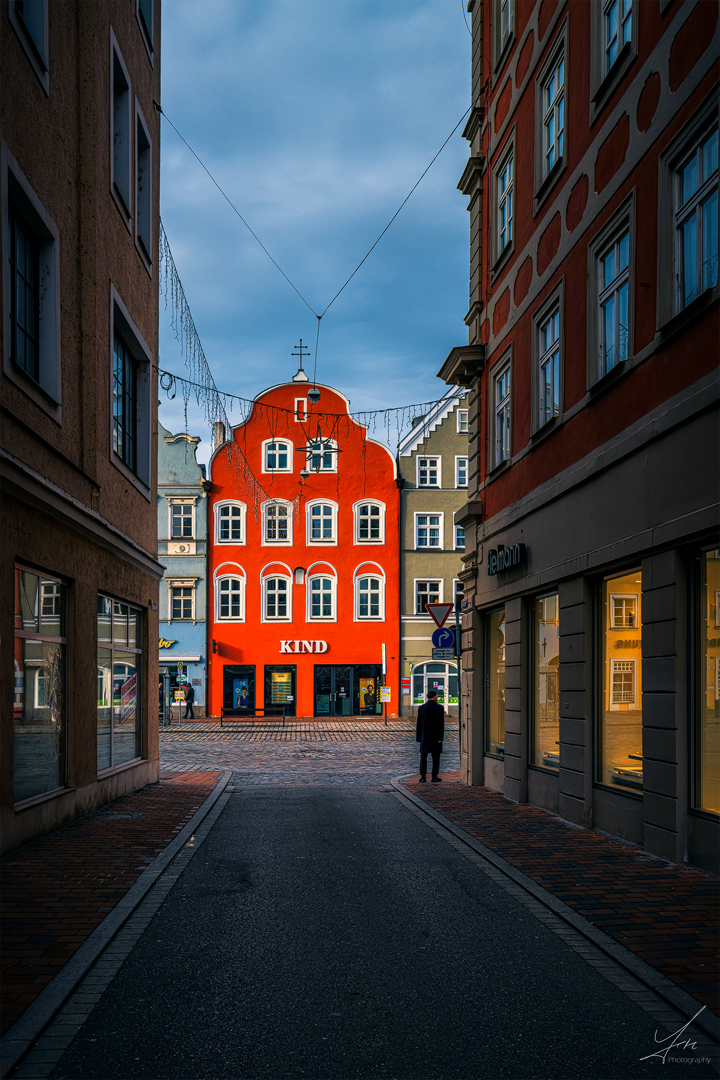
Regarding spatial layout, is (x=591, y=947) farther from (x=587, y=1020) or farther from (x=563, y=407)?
(x=563, y=407)

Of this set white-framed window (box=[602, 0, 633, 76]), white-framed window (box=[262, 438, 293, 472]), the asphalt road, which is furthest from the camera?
white-framed window (box=[262, 438, 293, 472])

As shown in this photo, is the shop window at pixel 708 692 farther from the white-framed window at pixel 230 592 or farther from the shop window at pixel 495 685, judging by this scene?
the white-framed window at pixel 230 592

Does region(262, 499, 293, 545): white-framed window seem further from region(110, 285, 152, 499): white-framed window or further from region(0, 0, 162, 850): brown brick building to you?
region(110, 285, 152, 499): white-framed window

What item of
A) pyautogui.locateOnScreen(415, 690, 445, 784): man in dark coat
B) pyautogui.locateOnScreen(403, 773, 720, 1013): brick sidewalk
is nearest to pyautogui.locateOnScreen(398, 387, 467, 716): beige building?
pyautogui.locateOnScreen(415, 690, 445, 784): man in dark coat

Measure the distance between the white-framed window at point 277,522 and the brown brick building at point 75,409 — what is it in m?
25.8

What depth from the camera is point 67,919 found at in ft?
21.5

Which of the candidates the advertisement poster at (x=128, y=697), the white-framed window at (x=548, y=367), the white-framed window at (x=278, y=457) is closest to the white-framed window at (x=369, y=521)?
the white-framed window at (x=278, y=457)

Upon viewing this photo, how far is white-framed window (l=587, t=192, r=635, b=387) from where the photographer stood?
9836 millimetres

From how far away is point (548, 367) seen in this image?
13.0m

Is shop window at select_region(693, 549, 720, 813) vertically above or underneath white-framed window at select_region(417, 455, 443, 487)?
underneath

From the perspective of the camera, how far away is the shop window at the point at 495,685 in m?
15.4

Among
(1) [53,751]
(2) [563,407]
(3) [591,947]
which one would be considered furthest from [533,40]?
(3) [591,947]

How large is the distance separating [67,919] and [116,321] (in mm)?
9515

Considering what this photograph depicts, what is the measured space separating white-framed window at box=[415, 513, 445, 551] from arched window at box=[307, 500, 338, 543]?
148 inches
